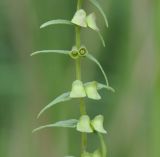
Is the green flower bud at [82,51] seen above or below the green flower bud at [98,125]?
above

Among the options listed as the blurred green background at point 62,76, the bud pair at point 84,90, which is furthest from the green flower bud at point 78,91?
the blurred green background at point 62,76

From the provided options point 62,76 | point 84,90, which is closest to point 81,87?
point 84,90

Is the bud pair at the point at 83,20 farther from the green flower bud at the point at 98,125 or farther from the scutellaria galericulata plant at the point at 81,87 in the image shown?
the green flower bud at the point at 98,125

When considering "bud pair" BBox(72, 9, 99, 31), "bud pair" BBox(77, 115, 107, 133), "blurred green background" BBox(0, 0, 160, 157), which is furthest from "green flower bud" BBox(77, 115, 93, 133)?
"blurred green background" BBox(0, 0, 160, 157)

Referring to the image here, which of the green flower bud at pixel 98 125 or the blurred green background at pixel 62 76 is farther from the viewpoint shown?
the blurred green background at pixel 62 76

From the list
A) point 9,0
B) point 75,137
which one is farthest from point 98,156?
point 9,0

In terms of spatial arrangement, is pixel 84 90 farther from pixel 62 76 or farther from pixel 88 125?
pixel 62 76

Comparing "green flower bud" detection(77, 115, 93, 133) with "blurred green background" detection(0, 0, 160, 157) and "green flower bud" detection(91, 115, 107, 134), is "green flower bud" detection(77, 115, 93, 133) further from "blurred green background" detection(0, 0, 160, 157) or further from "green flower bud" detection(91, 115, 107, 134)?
"blurred green background" detection(0, 0, 160, 157)
